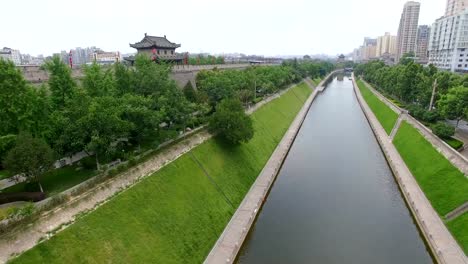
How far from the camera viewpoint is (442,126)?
34.2m

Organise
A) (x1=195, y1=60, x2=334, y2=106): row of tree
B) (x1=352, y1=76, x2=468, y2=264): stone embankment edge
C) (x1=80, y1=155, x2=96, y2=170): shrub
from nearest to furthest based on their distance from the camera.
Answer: (x1=352, y1=76, x2=468, y2=264): stone embankment edge, (x1=80, y1=155, x2=96, y2=170): shrub, (x1=195, y1=60, x2=334, y2=106): row of tree

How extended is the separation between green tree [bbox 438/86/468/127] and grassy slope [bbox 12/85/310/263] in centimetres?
2688

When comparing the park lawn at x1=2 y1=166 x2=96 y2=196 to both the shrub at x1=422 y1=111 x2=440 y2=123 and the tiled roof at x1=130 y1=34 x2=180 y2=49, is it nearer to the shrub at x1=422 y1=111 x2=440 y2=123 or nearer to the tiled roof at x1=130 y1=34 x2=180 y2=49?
the tiled roof at x1=130 y1=34 x2=180 y2=49

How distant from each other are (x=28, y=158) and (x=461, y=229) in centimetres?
2891

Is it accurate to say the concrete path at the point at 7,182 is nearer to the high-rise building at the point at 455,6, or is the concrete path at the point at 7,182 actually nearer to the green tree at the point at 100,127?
the green tree at the point at 100,127

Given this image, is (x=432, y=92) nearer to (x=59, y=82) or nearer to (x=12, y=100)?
(x=59, y=82)

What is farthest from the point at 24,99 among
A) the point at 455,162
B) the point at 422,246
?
the point at 455,162

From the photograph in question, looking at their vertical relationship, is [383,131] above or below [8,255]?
below

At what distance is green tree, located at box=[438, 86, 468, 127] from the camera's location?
37250mm

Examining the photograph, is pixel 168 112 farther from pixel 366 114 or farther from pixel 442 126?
pixel 366 114

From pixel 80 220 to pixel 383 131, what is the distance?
4716 cm

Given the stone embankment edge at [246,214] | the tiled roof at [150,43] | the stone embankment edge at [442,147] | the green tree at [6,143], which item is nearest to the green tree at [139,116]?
the green tree at [6,143]

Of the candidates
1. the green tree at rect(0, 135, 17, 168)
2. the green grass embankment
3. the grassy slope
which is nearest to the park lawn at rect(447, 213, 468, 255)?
the green grass embankment

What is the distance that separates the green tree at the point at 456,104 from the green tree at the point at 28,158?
142 feet
